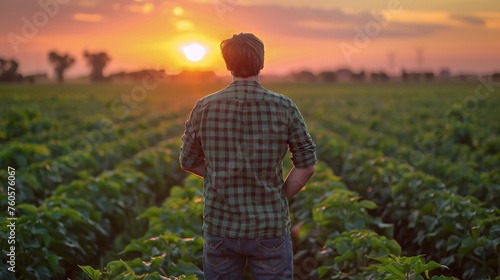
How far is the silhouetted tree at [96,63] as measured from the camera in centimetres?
14502

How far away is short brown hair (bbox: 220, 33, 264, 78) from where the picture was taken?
295 centimetres

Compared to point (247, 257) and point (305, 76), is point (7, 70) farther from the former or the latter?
point (247, 257)

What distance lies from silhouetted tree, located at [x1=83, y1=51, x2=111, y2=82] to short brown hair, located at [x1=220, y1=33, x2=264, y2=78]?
485ft

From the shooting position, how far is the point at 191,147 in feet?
10.7

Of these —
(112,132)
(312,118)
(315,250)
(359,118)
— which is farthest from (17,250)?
(312,118)

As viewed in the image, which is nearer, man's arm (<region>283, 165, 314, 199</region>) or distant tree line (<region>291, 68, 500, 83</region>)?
man's arm (<region>283, 165, 314, 199</region>)

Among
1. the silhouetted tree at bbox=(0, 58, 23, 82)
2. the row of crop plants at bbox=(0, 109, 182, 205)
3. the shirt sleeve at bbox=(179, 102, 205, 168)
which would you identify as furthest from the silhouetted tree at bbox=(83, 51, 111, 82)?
the shirt sleeve at bbox=(179, 102, 205, 168)

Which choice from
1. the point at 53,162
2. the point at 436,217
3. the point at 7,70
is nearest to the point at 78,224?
the point at 53,162

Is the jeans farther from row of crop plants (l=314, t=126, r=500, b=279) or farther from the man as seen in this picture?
row of crop plants (l=314, t=126, r=500, b=279)

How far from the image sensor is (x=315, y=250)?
19.4 ft

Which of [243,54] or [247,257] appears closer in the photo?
[243,54]

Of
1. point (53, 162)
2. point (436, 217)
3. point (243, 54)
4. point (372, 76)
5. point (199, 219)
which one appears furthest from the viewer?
point (372, 76)

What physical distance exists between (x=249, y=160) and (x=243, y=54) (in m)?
0.59

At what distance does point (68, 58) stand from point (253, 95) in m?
151
